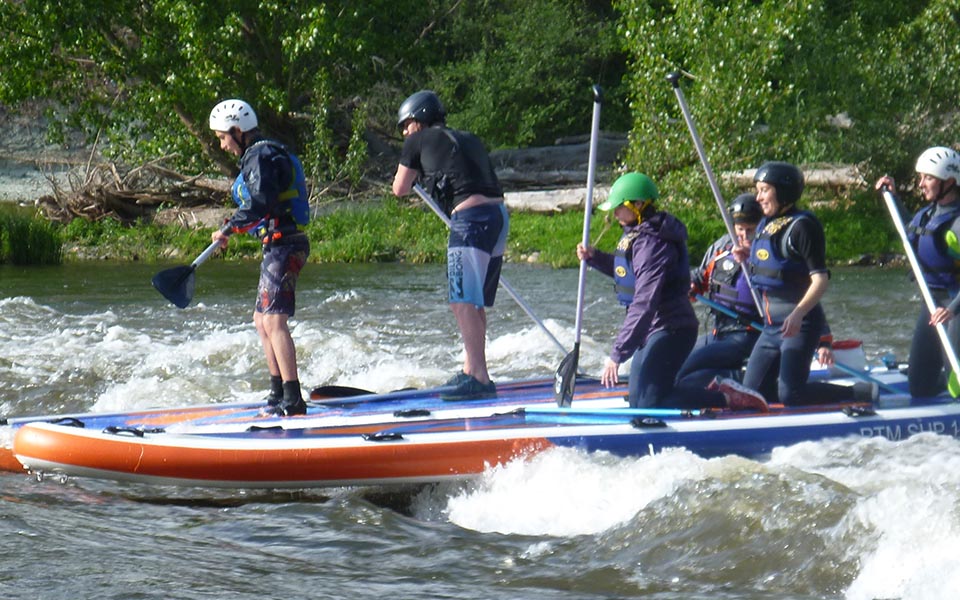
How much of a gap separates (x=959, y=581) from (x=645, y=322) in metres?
2.00

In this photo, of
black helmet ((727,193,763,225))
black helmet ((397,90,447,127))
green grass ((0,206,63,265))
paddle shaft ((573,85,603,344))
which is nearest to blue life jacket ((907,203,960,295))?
black helmet ((727,193,763,225))

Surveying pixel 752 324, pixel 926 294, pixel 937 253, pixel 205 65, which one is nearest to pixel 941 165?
pixel 937 253

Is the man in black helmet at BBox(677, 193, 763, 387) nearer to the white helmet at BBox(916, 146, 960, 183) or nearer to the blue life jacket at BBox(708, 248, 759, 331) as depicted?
the blue life jacket at BBox(708, 248, 759, 331)

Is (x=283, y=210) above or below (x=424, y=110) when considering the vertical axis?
below

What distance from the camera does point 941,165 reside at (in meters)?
6.62

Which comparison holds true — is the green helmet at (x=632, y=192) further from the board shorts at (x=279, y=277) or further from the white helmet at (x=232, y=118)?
the white helmet at (x=232, y=118)

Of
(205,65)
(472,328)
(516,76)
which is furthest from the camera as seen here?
(516,76)

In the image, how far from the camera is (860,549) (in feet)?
17.7

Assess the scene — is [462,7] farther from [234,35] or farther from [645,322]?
[645,322]

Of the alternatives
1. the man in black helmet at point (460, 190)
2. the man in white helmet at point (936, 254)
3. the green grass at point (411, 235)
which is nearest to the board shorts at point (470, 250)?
the man in black helmet at point (460, 190)

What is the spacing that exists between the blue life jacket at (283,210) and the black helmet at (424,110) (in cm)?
64

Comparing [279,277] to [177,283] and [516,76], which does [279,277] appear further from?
[516,76]

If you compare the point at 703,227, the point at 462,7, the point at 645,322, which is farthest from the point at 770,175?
the point at 462,7

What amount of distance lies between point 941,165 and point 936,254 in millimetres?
442
